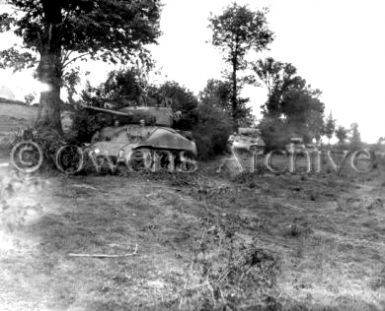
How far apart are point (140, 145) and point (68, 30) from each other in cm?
443

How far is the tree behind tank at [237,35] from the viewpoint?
115 ft

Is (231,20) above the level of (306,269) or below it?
above

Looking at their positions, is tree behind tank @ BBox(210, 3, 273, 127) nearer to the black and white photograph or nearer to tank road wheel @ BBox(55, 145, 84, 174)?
the black and white photograph

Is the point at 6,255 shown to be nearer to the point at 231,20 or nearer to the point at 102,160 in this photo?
the point at 102,160

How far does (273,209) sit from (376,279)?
442 centimetres

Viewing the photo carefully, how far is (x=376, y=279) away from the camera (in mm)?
5559

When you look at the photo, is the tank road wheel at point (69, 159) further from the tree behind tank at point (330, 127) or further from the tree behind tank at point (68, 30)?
the tree behind tank at point (330, 127)

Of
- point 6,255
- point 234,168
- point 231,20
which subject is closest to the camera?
point 6,255

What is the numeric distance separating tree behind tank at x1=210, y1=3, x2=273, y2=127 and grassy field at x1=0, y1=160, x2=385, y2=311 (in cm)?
2526

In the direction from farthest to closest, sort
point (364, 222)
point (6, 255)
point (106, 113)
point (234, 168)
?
1. point (234, 168)
2. point (106, 113)
3. point (364, 222)
4. point (6, 255)

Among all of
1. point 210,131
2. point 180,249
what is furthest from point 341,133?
point 180,249

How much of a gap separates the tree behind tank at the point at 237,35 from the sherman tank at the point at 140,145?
61.8ft

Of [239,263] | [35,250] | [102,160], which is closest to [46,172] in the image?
[102,160]

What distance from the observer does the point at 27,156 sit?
12344mm
